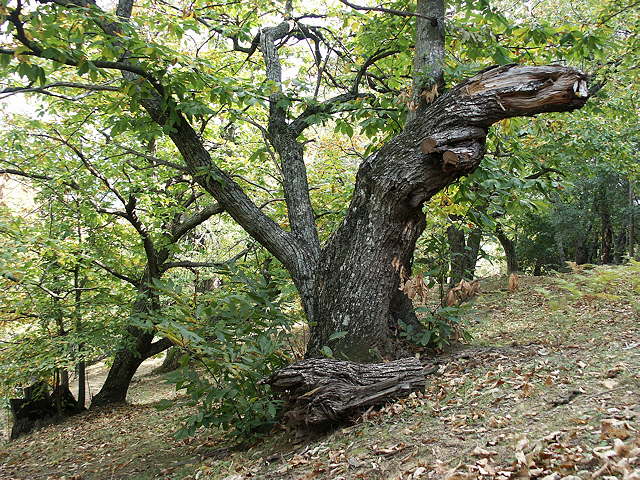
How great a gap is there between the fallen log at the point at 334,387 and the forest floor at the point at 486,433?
118 mm

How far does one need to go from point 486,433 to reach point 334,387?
112 cm

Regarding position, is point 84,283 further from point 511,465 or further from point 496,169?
point 511,465

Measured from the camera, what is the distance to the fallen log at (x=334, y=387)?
127 inches

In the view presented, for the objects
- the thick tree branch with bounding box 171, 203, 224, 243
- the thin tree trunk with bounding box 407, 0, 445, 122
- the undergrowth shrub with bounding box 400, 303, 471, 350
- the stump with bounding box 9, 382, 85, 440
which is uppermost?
the thin tree trunk with bounding box 407, 0, 445, 122

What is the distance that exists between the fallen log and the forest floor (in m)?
0.12

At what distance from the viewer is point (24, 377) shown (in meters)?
6.93

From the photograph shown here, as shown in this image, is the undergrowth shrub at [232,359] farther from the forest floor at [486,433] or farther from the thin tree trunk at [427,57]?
the thin tree trunk at [427,57]

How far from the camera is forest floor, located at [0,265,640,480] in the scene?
2074mm

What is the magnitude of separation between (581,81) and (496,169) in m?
1.14

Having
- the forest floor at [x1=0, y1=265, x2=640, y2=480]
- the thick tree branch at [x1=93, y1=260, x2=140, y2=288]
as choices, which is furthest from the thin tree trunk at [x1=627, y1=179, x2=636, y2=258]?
the thick tree branch at [x1=93, y1=260, x2=140, y2=288]

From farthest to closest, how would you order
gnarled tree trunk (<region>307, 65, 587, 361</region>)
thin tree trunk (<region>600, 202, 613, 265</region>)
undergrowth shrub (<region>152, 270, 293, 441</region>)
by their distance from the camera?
1. thin tree trunk (<region>600, 202, 613, 265</region>)
2. gnarled tree trunk (<region>307, 65, 587, 361</region>)
3. undergrowth shrub (<region>152, 270, 293, 441</region>)

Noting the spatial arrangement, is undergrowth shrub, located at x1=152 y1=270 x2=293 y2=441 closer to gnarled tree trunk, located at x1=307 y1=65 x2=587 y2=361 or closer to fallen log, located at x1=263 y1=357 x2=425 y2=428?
fallen log, located at x1=263 y1=357 x2=425 y2=428

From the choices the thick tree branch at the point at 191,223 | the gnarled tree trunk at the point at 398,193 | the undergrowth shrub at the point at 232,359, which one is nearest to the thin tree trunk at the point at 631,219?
the gnarled tree trunk at the point at 398,193

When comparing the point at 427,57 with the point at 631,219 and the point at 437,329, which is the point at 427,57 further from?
the point at 631,219
